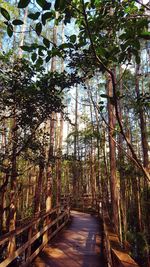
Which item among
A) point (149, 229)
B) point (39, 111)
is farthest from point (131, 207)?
point (39, 111)

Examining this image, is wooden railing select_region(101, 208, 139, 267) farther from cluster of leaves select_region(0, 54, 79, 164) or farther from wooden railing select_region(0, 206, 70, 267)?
cluster of leaves select_region(0, 54, 79, 164)

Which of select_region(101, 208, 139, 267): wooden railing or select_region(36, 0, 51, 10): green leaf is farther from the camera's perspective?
select_region(101, 208, 139, 267): wooden railing

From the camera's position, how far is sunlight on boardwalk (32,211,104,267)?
5.13 m

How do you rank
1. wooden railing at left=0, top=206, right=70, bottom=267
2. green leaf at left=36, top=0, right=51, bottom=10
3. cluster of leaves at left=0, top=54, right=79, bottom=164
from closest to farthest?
green leaf at left=36, top=0, right=51, bottom=10 < wooden railing at left=0, top=206, right=70, bottom=267 < cluster of leaves at left=0, top=54, right=79, bottom=164

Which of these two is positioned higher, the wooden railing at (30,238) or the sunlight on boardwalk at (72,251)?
the wooden railing at (30,238)

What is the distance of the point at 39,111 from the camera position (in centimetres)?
636

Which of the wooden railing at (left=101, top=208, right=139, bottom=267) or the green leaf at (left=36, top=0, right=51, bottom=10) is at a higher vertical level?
the green leaf at (left=36, top=0, right=51, bottom=10)

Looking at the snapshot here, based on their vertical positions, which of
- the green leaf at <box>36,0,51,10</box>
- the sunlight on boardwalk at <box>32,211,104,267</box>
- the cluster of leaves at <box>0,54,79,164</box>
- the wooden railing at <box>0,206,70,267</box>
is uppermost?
the cluster of leaves at <box>0,54,79,164</box>

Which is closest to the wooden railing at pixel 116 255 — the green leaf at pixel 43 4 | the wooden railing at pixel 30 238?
the wooden railing at pixel 30 238

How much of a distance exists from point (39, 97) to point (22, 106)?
531 millimetres

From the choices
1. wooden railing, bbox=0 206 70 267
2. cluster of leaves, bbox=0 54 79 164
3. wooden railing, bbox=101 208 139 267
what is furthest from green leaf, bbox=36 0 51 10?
cluster of leaves, bbox=0 54 79 164

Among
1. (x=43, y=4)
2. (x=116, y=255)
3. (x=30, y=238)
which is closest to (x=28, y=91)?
(x=30, y=238)

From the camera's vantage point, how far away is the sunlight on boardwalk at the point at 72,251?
513 centimetres

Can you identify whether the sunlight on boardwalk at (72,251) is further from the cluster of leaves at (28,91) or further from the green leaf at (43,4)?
the green leaf at (43,4)
